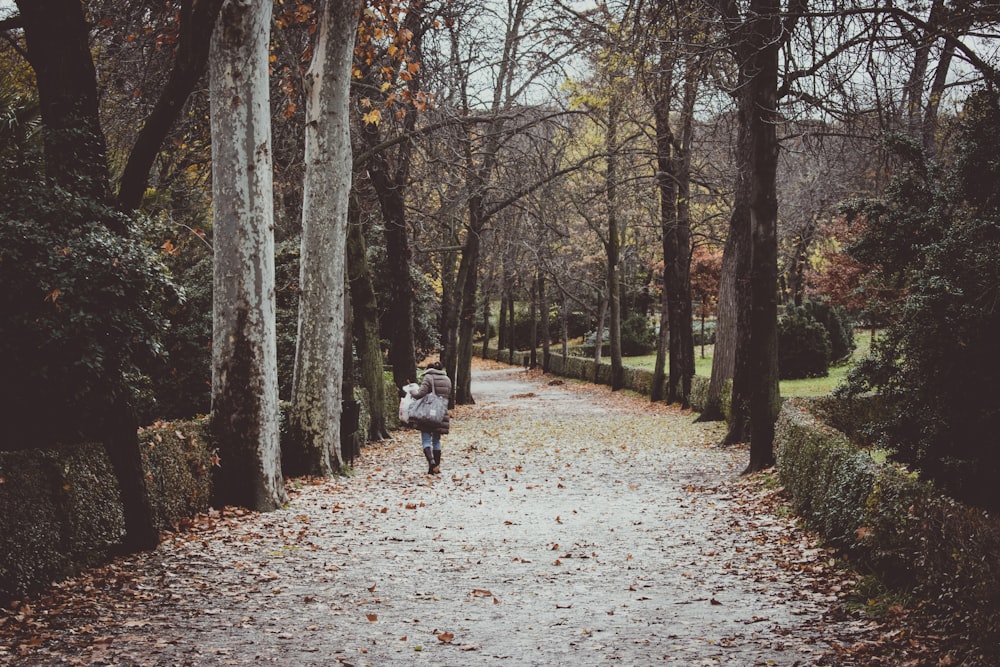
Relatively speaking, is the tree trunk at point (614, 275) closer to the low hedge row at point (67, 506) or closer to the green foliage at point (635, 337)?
the green foliage at point (635, 337)

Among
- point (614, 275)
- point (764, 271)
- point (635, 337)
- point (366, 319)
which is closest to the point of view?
point (764, 271)

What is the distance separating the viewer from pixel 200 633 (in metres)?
5.65

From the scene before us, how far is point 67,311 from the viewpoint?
643 centimetres

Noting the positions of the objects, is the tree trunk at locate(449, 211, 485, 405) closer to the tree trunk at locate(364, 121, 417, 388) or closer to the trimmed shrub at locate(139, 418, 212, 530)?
the tree trunk at locate(364, 121, 417, 388)

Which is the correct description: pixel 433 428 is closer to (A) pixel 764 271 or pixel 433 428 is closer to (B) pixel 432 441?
(B) pixel 432 441

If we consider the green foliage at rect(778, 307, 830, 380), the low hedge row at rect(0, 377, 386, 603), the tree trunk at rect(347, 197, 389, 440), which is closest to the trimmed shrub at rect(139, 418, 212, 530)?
the low hedge row at rect(0, 377, 386, 603)

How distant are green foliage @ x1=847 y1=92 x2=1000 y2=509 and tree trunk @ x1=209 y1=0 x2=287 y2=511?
637cm

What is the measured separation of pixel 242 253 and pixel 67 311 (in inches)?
126

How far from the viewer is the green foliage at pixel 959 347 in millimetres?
6238

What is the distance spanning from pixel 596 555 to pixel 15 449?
506 cm

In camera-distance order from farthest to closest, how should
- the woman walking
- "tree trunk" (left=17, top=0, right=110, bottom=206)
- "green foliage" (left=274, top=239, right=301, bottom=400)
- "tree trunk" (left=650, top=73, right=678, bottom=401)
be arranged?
"tree trunk" (left=650, top=73, right=678, bottom=401)
"green foliage" (left=274, top=239, right=301, bottom=400)
the woman walking
"tree trunk" (left=17, top=0, right=110, bottom=206)

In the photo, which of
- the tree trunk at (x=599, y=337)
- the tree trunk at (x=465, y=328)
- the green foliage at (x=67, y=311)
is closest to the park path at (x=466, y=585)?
the green foliage at (x=67, y=311)

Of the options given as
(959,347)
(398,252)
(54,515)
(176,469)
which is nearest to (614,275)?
(398,252)

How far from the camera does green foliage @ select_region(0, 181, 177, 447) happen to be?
6352 mm
